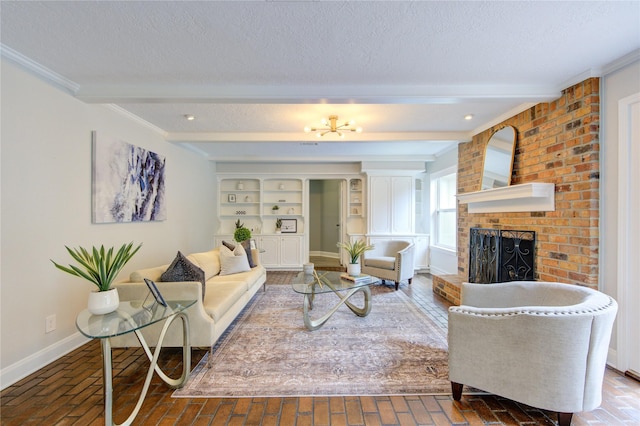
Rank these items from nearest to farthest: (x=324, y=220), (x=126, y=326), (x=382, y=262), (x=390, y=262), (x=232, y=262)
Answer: (x=126, y=326) < (x=232, y=262) < (x=390, y=262) < (x=382, y=262) < (x=324, y=220)

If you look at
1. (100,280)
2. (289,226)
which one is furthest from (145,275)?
(289,226)

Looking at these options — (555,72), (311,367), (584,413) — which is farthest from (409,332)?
(555,72)

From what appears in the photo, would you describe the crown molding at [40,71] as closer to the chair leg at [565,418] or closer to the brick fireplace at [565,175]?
the chair leg at [565,418]

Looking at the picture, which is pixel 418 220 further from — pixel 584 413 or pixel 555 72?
pixel 584 413

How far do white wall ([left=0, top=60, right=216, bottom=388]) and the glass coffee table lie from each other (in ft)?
6.84

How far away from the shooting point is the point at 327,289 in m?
3.12

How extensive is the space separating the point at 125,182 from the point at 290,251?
147 inches

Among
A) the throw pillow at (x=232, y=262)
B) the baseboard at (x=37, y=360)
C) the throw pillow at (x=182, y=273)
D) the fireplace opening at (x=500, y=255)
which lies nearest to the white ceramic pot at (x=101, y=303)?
the throw pillow at (x=182, y=273)

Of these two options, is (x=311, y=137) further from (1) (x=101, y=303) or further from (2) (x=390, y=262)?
(1) (x=101, y=303)

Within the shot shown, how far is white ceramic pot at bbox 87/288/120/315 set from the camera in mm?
1759

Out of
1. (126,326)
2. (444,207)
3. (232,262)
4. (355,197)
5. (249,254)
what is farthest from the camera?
(355,197)

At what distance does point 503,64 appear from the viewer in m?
2.29

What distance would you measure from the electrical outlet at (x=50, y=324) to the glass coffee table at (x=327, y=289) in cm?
209

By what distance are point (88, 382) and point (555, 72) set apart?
4.42 m
